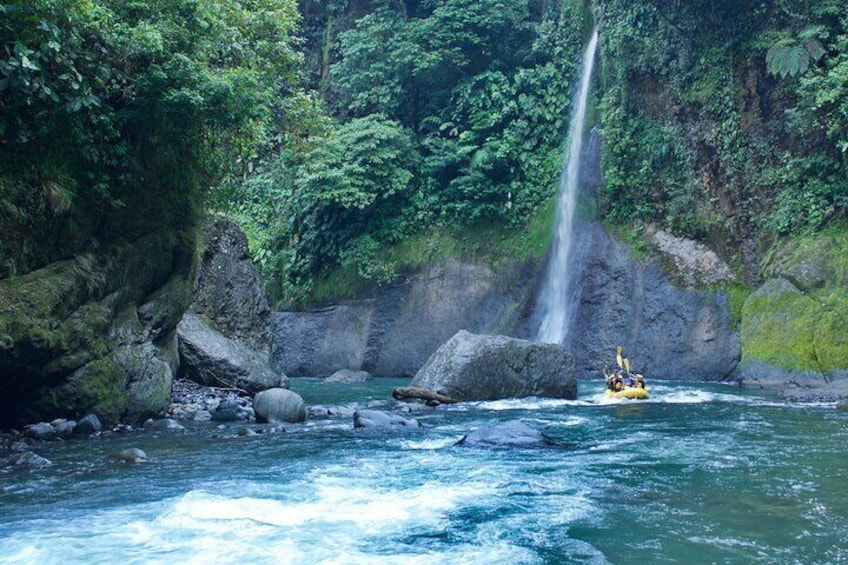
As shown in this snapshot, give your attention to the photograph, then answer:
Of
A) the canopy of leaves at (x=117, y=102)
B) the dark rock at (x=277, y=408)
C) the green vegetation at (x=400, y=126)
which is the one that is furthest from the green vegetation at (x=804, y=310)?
the canopy of leaves at (x=117, y=102)

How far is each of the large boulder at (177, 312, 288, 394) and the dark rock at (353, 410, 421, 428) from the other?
4.20m

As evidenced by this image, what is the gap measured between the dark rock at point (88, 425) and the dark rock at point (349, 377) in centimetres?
1211

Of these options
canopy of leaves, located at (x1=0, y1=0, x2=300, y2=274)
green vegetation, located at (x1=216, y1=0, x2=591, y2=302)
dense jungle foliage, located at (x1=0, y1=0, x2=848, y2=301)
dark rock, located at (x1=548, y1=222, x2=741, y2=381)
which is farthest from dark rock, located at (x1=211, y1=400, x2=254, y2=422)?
green vegetation, located at (x1=216, y1=0, x2=591, y2=302)

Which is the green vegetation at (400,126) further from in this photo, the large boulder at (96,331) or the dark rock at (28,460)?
the dark rock at (28,460)

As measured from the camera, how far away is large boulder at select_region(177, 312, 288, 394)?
604 inches

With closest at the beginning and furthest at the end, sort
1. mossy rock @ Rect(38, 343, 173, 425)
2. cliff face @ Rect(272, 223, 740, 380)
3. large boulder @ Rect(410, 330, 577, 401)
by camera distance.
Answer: mossy rock @ Rect(38, 343, 173, 425), large boulder @ Rect(410, 330, 577, 401), cliff face @ Rect(272, 223, 740, 380)

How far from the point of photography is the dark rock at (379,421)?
11.8 metres

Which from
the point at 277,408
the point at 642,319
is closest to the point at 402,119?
the point at 642,319

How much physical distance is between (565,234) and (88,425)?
621 inches

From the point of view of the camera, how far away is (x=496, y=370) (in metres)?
15.3

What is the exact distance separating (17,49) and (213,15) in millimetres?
3948

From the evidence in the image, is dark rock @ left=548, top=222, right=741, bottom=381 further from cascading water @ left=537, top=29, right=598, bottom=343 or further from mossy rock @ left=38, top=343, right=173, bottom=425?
mossy rock @ left=38, top=343, right=173, bottom=425

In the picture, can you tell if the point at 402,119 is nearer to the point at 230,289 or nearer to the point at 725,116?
the point at 725,116

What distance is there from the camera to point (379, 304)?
25.2m
